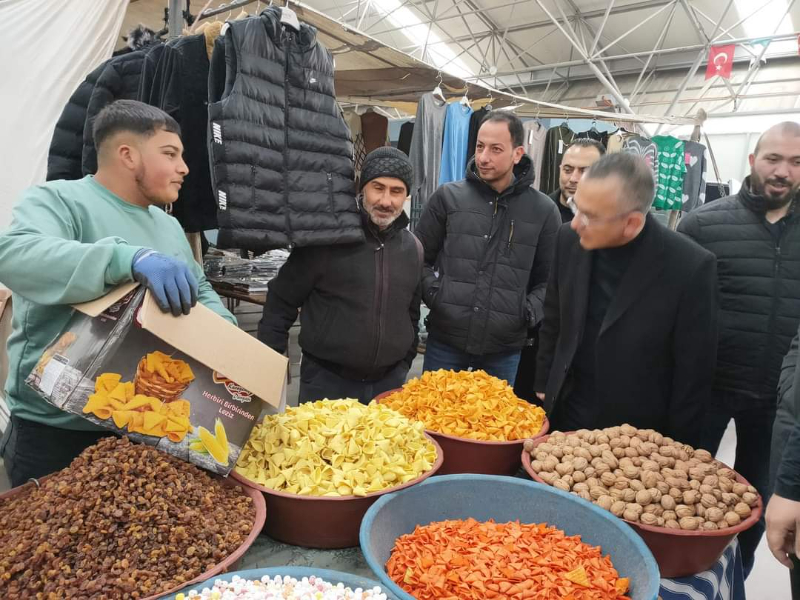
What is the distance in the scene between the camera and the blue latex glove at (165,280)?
1024mm

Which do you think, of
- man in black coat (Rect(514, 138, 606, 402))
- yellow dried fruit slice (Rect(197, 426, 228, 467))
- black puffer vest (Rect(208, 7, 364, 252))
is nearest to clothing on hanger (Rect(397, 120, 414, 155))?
man in black coat (Rect(514, 138, 606, 402))

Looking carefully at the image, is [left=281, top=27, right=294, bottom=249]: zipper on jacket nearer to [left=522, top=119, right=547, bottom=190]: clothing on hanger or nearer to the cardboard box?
the cardboard box

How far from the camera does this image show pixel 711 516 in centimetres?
117

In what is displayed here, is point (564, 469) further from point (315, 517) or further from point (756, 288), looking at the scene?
point (756, 288)

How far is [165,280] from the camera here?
103cm

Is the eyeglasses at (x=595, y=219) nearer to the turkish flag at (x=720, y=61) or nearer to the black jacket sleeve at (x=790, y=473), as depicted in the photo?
the black jacket sleeve at (x=790, y=473)

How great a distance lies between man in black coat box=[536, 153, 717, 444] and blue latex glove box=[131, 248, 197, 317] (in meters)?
1.23

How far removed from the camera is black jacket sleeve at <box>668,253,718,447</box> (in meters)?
1.67

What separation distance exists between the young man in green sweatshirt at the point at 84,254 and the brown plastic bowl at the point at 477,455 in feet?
2.61

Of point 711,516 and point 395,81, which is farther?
point 395,81

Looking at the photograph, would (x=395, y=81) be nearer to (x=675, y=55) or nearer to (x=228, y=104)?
(x=228, y=104)

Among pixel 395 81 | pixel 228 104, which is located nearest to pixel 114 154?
pixel 228 104

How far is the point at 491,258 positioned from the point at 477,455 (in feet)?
4.04

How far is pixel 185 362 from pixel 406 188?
1.24m
